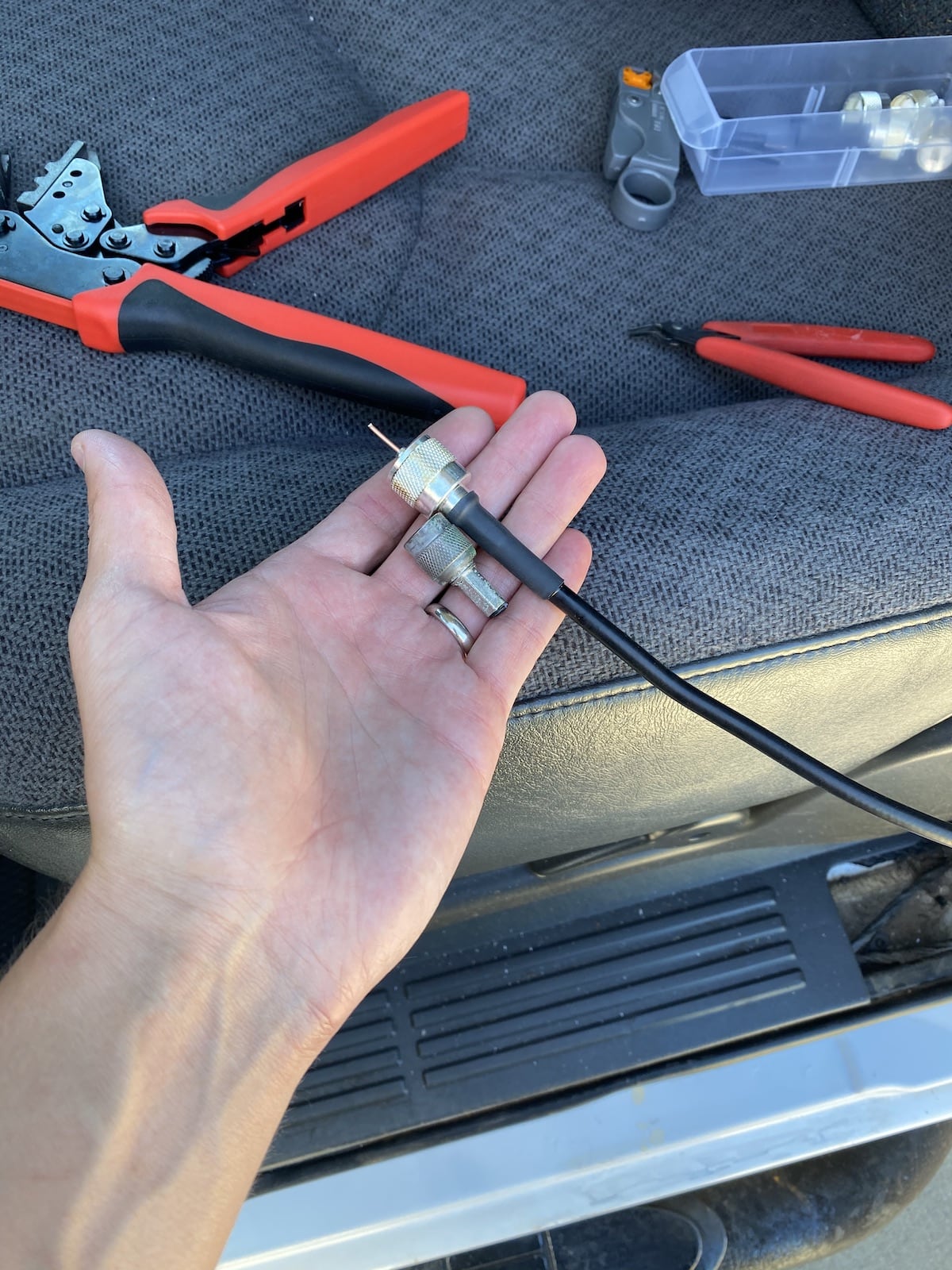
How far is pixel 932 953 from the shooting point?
899 millimetres

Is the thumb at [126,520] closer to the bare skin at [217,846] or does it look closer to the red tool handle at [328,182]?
the bare skin at [217,846]

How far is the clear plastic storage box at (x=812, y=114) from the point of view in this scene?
0.97m

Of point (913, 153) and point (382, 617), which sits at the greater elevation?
point (913, 153)

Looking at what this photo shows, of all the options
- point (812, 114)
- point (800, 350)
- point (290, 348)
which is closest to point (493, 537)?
point (290, 348)

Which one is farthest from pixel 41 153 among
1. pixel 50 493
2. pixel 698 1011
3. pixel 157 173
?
pixel 698 1011

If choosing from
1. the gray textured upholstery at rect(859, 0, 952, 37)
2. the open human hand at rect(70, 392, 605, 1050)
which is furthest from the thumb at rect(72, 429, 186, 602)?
the gray textured upholstery at rect(859, 0, 952, 37)

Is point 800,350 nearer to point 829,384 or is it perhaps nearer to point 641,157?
point 829,384

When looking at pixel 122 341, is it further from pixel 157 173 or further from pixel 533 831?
pixel 533 831

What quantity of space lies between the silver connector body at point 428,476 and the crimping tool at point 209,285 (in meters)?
0.18

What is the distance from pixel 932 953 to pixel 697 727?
0.41m

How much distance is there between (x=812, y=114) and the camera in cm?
100

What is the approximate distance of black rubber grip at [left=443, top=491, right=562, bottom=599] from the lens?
24.5 inches

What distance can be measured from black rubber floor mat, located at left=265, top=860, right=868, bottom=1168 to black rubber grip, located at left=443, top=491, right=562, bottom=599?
1.36 feet

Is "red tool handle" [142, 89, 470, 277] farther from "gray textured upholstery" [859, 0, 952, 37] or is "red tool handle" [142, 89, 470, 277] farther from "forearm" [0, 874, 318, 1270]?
"forearm" [0, 874, 318, 1270]
